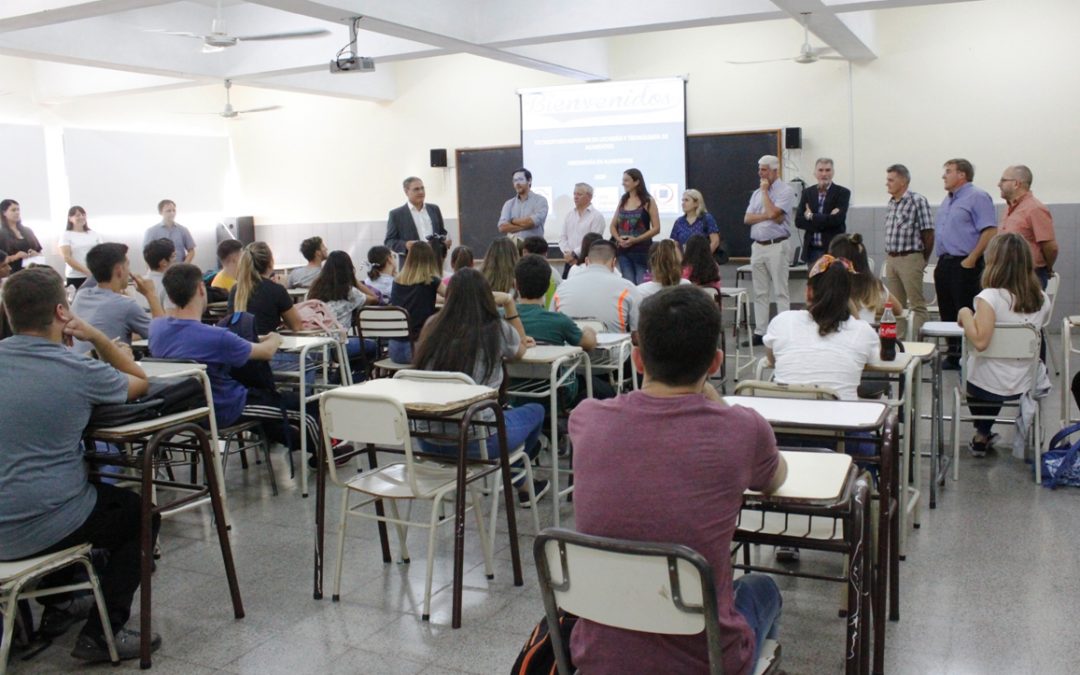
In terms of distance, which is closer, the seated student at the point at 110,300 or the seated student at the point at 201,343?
the seated student at the point at 201,343

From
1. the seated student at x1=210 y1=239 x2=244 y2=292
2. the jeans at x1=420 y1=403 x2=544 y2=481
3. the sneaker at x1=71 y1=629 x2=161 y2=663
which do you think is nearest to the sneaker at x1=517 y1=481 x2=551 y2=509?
the jeans at x1=420 y1=403 x2=544 y2=481

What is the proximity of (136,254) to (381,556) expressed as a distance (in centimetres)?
962

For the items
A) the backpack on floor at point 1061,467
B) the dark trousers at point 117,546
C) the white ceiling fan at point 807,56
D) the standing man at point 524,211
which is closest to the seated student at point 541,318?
the dark trousers at point 117,546

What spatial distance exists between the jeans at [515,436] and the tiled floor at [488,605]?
1.51 feet

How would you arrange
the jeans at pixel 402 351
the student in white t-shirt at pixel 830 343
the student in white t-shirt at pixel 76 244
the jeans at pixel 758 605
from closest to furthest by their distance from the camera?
the jeans at pixel 758 605
the student in white t-shirt at pixel 830 343
the jeans at pixel 402 351
the student in white t-shirt at pixel 76 244

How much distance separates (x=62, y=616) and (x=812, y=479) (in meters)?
2.61

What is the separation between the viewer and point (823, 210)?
8.43 meters

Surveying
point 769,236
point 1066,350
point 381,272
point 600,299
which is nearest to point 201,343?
point 600,299

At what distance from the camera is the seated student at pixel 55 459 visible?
111 inches

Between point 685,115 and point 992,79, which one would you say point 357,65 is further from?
point 992,79

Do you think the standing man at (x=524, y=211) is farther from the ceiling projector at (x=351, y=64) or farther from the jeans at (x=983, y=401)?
the jeans at (x=983, y=401)

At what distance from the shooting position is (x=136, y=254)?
40.1 ft

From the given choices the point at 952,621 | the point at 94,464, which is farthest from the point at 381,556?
the point at 952,621

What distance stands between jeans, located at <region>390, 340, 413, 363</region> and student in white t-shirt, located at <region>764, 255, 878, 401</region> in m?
2.58
